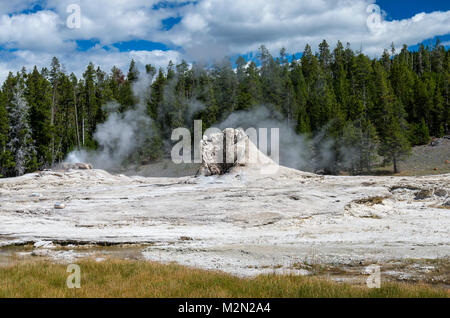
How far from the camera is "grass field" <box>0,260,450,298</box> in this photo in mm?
7066

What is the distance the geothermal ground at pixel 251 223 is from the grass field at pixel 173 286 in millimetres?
1343

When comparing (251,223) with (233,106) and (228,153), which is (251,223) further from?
(233,106)

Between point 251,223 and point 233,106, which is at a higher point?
point 233,106

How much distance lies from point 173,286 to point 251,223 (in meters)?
7.51

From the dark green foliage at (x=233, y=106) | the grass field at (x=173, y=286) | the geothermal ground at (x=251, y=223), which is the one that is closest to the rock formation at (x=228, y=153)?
the geothermal ground at (x=251, y=223)

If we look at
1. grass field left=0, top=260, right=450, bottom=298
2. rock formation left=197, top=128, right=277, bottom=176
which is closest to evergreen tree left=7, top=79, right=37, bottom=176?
rock formation left=197, top=128, right=277, bottom=176

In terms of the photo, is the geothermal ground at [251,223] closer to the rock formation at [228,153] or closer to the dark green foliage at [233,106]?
the rock formation at [228,153]

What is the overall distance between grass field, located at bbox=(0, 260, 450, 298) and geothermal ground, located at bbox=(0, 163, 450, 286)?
4.40ft

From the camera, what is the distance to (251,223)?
14820 mm

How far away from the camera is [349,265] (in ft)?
31.9

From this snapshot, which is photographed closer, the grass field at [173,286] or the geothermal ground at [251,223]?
the grass field at [173,286]

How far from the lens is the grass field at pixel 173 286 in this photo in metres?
7.07

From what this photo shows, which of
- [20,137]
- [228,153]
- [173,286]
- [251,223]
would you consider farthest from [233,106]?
[173,286]
